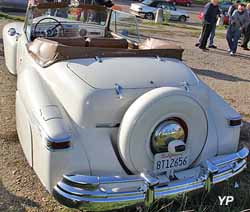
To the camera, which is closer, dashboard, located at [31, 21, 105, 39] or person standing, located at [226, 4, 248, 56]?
dashboard, located at [31, 21, 105, 39]

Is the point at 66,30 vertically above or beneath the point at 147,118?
above

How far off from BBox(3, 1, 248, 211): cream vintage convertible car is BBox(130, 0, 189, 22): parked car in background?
2013 cm

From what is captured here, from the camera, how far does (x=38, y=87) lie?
3432 mm

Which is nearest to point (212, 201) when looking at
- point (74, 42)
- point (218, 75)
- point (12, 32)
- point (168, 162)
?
point (168, 162)

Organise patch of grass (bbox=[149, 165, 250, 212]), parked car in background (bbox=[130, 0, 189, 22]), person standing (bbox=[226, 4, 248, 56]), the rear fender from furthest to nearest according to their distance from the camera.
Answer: parked car in background (bbox=[130, 0, 189, 22])
person standing (bbox=[226, 4, 248, 56])
the rear fender
patch of grass (bbox=[149, 165, 250, 212])

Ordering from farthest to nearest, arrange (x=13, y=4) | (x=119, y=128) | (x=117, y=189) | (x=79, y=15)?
(x=13, y=4) → (x=79, y=15) → (x=119, y=128) → (x=117, y=189)

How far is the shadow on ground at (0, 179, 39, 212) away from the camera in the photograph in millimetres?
3277

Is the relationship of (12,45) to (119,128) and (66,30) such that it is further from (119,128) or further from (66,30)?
(119,128)

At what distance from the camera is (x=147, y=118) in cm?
294

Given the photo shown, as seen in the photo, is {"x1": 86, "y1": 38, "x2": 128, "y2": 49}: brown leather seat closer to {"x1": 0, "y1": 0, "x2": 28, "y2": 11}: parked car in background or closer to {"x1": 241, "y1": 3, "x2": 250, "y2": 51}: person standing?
{"x1": 241, "y1": 3, "x2": 250, "y2": 51}: person standing

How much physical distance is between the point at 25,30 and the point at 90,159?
2.65m

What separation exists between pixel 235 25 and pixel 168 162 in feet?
28.5

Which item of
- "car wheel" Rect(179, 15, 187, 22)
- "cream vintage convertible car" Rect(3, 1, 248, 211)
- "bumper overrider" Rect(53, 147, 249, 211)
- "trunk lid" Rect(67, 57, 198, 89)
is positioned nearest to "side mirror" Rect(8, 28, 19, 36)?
"cream vintage convertible car" Rect(3, 1, 248, 211)

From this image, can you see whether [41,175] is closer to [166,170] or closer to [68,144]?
[68,144]
